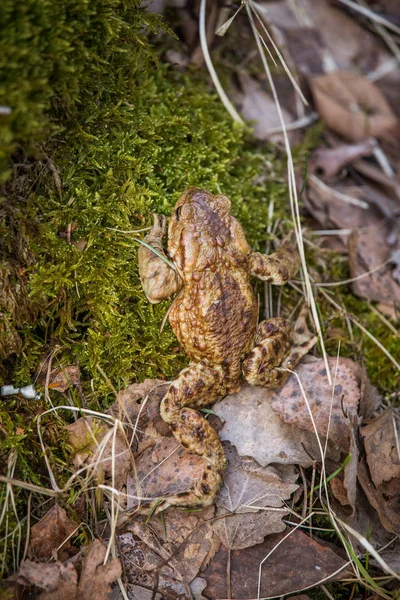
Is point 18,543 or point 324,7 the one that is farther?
point 324,7

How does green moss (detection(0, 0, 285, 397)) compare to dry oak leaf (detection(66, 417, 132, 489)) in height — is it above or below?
above

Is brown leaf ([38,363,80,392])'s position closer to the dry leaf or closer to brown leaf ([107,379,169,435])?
brown leaf ([107,379,169,435])

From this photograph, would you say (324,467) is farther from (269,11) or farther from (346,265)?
(269,11)

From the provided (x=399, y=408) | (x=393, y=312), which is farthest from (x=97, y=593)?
(x=393, y=312)

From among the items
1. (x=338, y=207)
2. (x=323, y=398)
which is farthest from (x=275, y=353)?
(x=338, y=207)

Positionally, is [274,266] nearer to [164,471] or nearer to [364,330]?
[364,330]

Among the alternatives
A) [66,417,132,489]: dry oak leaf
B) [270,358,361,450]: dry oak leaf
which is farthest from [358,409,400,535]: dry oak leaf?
[66,417,132,489]: dry oak leaf
